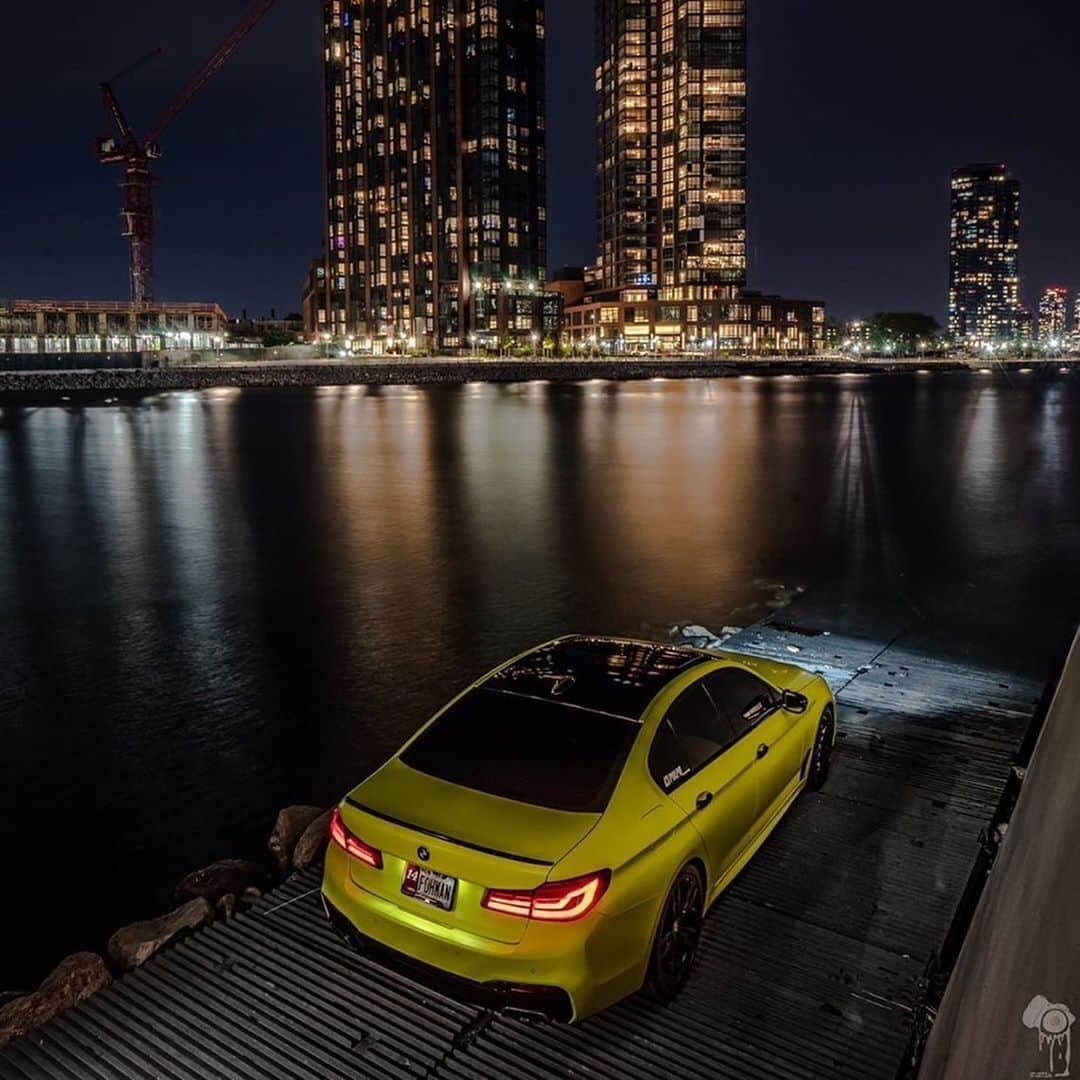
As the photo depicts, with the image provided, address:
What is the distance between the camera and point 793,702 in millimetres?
6906

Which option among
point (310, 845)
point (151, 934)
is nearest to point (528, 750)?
point (310, 845)

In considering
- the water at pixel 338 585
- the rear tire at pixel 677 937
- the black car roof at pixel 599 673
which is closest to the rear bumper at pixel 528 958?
the rear tire at pixel 677 937

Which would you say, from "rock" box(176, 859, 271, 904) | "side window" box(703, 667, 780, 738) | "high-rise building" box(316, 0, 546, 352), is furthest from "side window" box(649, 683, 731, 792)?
"high-rise building" box(316, 0, 546, 352)

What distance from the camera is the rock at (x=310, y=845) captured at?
23.4ft

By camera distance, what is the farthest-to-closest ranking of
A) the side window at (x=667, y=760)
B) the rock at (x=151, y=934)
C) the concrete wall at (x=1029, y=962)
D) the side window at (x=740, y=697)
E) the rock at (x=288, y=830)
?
1. the rock at (x=288, y=830)
2. the side window at (x=740, y=697)
3. the rock at (x=151, y=934)
4. the side window at (x=667, y=760)
5. the concrete wall at (x=1029, y=962)

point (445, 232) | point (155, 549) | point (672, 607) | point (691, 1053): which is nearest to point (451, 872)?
point (691, 1053)

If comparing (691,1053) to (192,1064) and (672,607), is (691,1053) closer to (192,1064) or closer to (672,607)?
(192,1064)

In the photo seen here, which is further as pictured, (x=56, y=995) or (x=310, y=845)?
(x=310, y=845)

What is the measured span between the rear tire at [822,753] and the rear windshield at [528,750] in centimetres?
267

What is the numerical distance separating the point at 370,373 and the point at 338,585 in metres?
117

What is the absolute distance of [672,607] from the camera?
1538 cm

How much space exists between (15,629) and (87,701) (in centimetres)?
395

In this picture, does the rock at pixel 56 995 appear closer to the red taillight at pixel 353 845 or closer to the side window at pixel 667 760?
the red taillight at pixel 353 845

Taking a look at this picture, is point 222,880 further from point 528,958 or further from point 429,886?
point 528,958
